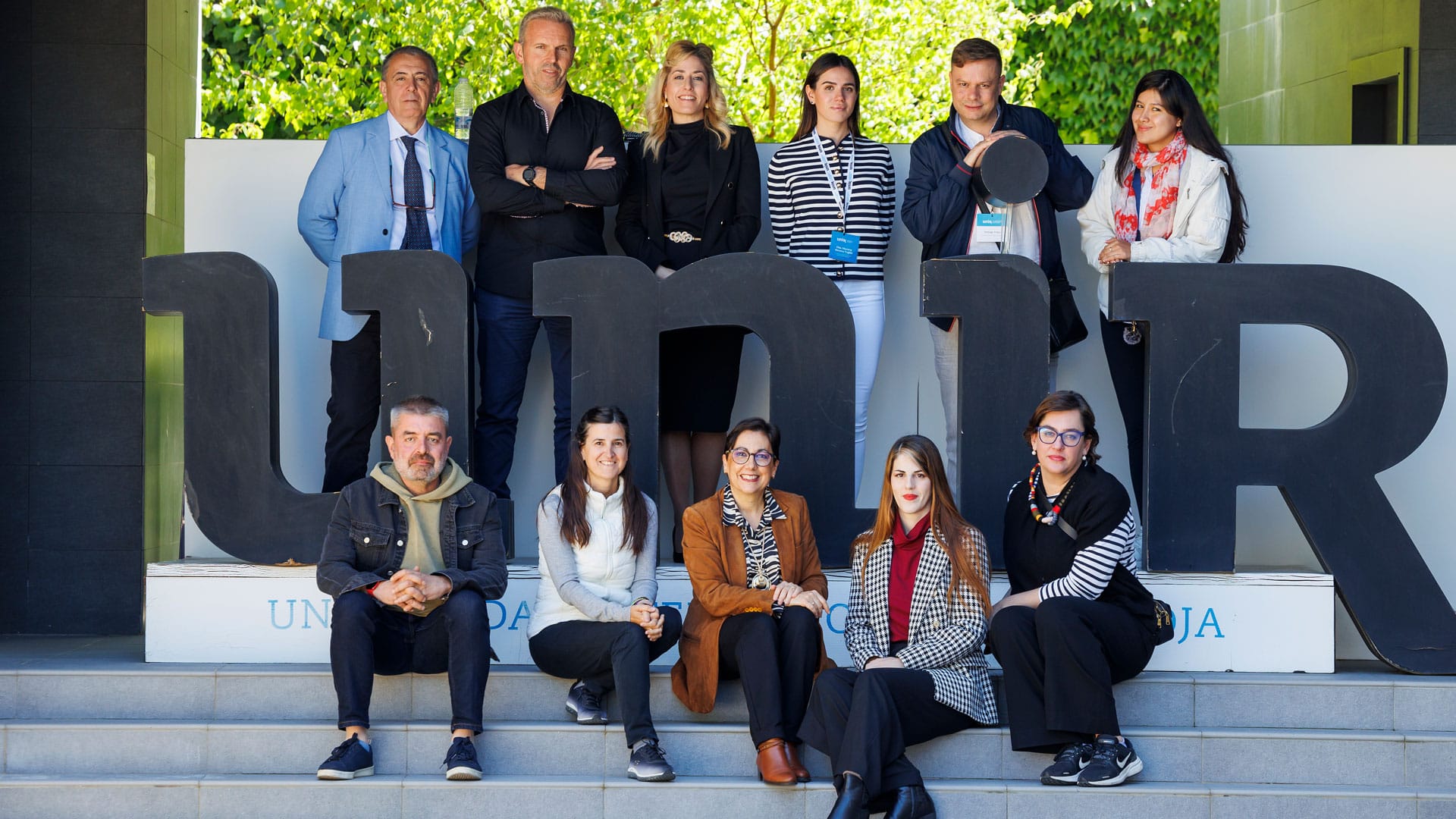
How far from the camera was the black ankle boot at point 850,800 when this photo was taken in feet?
13.2

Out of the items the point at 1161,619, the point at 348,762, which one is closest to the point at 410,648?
the point at 348,762

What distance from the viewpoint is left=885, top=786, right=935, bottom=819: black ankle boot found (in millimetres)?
4109

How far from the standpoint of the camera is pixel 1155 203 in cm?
530

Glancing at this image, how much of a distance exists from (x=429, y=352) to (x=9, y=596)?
8.43 ft

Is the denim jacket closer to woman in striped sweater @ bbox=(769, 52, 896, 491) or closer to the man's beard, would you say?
the man's beard

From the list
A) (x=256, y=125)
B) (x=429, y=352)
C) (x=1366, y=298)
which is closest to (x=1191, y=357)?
(x=1366, y=298)

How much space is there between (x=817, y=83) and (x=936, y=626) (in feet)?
6.66

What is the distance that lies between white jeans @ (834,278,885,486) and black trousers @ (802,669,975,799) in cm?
125

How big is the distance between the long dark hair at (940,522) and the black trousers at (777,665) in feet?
0.90

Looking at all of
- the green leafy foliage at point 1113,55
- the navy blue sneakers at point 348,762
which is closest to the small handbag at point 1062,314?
the navy blue sneakers at point 348,762

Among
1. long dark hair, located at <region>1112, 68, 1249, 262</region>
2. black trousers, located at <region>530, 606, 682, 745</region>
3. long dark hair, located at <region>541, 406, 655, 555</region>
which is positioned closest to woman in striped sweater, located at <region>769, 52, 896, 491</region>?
long dark hair, located at <region>1112, 68, 1249, 262</region>

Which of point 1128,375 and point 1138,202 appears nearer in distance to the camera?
point 1138,202

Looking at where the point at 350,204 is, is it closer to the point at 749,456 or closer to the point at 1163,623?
the point at 749,456

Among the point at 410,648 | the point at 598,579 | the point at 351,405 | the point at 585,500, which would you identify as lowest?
the point at 410,648
